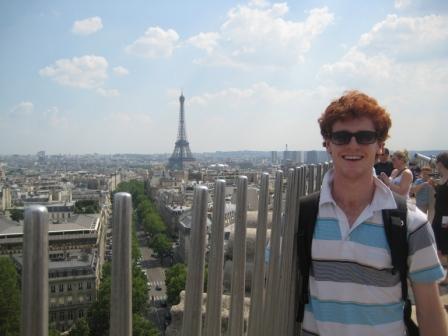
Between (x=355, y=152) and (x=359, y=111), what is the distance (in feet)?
0.60

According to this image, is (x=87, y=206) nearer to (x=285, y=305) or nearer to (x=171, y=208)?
(x=171, y=208)

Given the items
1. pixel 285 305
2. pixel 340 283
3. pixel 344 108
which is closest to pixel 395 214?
pixel 340 283

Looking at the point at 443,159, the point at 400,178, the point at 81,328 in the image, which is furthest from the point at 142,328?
the point at 443,159

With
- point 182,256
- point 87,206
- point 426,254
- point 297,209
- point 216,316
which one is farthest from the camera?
point 87,206

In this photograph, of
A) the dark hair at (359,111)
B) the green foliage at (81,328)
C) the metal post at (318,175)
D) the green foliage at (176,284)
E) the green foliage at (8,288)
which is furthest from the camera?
the green foliage at (176,284)

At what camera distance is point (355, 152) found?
196 cm

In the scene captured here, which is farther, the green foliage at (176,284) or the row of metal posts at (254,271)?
the green foliage at (176,284)

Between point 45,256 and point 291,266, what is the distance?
5.63 ft

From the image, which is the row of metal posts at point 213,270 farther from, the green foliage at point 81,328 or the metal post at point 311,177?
the green foliage at point 81,328

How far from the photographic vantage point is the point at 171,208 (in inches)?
2100

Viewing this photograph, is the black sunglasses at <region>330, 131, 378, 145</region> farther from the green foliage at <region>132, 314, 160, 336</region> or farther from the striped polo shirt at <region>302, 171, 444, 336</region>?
the green foliage at <region>132, 314, 160, 336</region>

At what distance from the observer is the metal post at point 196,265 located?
1.40m

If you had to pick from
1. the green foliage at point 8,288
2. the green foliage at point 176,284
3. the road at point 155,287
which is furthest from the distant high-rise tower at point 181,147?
the green foliage at point 8,288

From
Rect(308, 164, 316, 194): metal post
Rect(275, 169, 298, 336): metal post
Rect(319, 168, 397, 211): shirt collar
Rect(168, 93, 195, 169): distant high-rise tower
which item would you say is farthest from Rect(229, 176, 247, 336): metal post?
Rect(168, 93, 195, 169): distant high-rise tower
